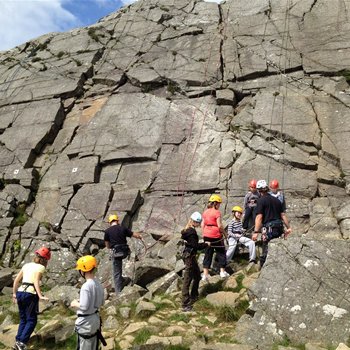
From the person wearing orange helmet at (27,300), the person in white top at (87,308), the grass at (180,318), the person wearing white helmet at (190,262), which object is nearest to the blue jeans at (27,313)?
the person wearing orange helmet at (27,300)

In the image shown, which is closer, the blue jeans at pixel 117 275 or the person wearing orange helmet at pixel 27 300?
the person wearing orange helmet at pixel 27 300

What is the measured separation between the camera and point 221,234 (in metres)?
12.9

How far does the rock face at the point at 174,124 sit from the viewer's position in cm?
1916

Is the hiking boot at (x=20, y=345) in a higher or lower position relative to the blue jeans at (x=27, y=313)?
lower

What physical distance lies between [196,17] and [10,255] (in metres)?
17.8

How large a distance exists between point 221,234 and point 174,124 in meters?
10.3

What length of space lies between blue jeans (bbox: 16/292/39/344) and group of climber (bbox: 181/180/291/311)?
360 centimetres

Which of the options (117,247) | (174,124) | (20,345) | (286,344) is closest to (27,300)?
(20,345)

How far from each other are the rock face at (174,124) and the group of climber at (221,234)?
388 centimetres

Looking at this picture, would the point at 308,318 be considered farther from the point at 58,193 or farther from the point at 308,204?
the point at 58,193

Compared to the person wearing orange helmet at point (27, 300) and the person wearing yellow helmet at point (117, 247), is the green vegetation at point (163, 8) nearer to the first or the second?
the person wearing yellow helmet at point (117, 247)

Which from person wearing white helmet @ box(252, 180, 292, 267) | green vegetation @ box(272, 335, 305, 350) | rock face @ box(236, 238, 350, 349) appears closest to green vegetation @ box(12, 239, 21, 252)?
person wearing white helmet @ box(252, 180, 292, 267)

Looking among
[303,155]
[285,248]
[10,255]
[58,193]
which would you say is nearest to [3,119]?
[58,193]

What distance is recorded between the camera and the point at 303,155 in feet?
63.7
